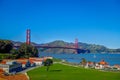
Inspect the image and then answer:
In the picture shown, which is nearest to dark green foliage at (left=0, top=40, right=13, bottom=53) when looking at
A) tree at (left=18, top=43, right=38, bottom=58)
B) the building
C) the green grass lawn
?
tree at (left=18, top=43, right=38, bottom=58)

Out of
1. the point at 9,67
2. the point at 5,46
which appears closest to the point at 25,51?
the point at 5,46

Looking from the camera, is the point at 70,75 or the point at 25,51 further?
the point at 25,51

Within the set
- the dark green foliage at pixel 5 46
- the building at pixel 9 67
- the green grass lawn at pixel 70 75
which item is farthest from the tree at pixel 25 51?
the green grass lawn at pixel 70 75

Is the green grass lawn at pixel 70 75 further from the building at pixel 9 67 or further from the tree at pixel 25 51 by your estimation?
the tree at pixel 25 51

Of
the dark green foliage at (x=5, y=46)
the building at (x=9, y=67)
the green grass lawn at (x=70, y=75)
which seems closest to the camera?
the green grass lawn at (x=70, y=75)

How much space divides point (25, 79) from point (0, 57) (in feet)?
114

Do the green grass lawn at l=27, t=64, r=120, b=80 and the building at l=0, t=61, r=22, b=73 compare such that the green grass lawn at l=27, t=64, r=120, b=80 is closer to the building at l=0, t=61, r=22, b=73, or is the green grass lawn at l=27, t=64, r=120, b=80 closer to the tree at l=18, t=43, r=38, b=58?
the building at l=0, t=61, r=22, b=73

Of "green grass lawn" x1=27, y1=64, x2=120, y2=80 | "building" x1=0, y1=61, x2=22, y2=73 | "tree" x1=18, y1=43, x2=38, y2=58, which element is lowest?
"green grass lawn" x1=27, y1=64, x2=120, y2=80

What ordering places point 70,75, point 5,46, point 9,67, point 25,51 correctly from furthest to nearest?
point 25,51, point 5,46, point 9,67, point 70,75

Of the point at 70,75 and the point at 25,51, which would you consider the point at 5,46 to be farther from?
the point at 70,75

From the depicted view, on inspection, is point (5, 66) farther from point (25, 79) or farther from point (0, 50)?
point (0, 50)

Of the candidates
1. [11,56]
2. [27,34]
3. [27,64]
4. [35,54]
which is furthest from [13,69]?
[27,34]

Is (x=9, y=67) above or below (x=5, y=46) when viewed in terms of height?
below

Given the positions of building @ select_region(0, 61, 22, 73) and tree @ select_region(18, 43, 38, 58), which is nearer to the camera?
building @ select_region(0, 61, 22, 73)
